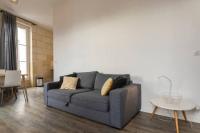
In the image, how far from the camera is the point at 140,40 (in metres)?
2.90

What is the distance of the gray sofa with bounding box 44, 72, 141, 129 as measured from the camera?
209 centimetres

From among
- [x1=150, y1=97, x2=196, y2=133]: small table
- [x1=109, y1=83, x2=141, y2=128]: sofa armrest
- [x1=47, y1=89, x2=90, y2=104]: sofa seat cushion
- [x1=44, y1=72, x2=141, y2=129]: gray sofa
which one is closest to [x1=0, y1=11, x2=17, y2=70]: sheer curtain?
[x1=44, y1=72, x2=141, y2=129]: gray sofa

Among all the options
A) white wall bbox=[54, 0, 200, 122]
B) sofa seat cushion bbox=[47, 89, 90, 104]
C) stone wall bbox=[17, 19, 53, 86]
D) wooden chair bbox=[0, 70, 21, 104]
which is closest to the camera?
white wall bbox=[54, 0, 200, 122]

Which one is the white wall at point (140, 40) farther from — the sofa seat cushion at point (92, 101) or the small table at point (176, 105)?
the sofa seat cushion at point (92, 101)

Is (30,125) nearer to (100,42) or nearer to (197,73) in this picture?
(100,42)

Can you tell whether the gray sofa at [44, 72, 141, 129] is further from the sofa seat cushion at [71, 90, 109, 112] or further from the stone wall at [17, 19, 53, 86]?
the stone wall at [17, 19, 53, 86]

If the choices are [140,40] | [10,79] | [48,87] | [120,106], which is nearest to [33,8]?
[10,79]

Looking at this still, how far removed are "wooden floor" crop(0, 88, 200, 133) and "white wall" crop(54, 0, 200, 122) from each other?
1.40ft

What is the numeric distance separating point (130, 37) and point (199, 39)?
1264mm

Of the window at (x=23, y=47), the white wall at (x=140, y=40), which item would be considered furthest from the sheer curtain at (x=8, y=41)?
the white wall at (x=140, y=40)

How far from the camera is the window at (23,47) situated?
5.65 metres

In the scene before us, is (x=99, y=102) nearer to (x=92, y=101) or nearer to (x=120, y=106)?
(x=92, y=101)

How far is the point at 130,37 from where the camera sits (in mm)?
3033

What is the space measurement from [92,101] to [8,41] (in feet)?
14.2
